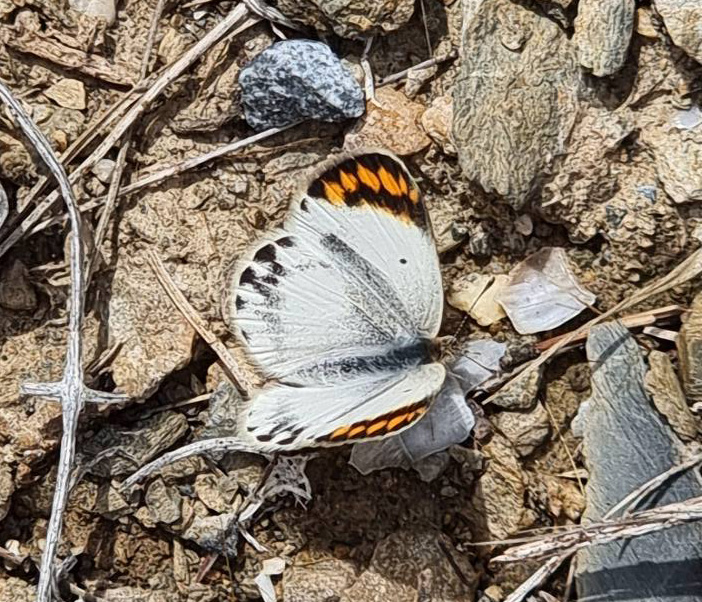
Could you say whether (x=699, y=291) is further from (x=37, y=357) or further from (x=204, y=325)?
(x=37, y=357)

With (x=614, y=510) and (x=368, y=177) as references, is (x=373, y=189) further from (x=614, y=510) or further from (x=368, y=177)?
(x=614, y=510)

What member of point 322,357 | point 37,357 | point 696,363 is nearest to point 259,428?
point 322,357

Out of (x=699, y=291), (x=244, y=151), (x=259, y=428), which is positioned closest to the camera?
(x=259, y=428)

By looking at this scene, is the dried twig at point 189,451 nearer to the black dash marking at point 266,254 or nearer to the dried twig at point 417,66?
the black dash marking at point 266,254

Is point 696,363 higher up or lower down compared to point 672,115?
lower down

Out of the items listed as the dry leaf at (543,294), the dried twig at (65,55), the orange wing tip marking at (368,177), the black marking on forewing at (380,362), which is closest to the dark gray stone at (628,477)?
the dry leaf at (543,294)

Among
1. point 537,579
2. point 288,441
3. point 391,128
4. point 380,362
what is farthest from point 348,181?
point 537,579

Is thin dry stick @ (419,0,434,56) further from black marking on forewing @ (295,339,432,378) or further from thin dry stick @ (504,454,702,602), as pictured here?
thin dry stick @ (504,454,702,602)
